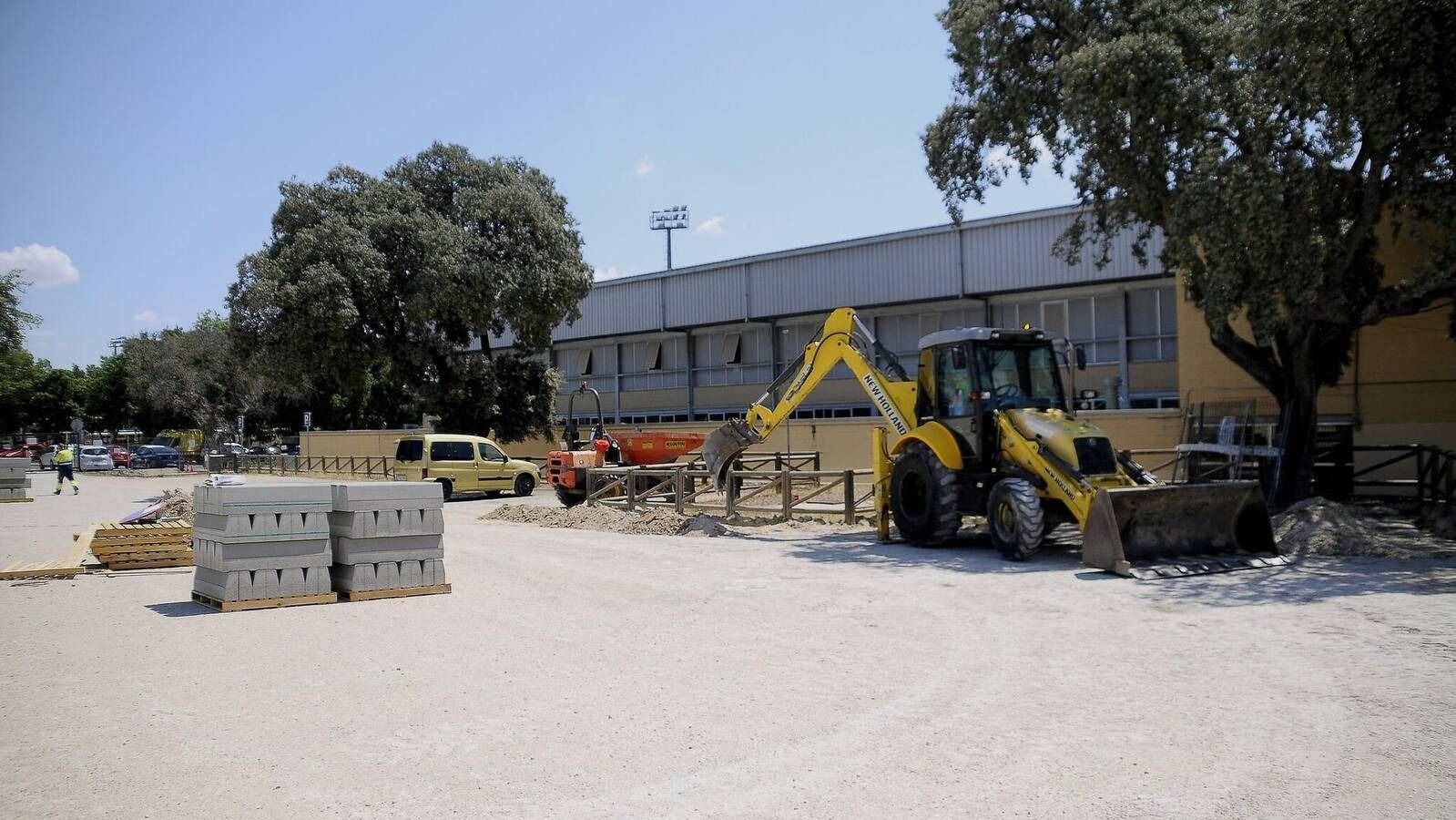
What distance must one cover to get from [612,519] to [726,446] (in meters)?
3.23

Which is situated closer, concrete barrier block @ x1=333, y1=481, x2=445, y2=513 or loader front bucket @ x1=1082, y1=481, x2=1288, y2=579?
concrete barrier block @ x1=333, y1=481, x2=445, y2=513

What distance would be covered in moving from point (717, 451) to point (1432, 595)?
12180 millimetres

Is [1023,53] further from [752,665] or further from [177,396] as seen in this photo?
[177,396]

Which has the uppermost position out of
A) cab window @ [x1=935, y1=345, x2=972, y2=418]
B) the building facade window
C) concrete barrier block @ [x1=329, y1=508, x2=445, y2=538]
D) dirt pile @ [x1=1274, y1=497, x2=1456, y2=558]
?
the building facade window

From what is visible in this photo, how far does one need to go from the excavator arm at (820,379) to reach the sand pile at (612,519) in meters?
1.18

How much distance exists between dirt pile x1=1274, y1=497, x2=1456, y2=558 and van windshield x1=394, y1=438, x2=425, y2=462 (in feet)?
75.1

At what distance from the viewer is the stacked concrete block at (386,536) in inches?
470

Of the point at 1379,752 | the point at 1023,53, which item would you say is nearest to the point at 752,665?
the point at 1379,752

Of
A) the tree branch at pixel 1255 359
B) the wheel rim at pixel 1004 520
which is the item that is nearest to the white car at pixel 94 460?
the wheel rim at pixel 1004 520

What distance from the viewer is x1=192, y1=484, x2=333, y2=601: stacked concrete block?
11258 millimetres

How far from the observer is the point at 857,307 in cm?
3616

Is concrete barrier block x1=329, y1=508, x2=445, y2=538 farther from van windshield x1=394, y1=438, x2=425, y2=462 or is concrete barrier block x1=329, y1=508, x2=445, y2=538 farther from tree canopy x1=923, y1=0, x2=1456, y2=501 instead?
van windshield x1=394, y1=438, x2=425, y2=462

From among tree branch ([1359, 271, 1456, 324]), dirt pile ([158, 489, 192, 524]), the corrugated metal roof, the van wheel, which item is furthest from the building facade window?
dirt pile ([158, 489, 192, 524])

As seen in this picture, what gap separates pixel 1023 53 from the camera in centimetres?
1916
